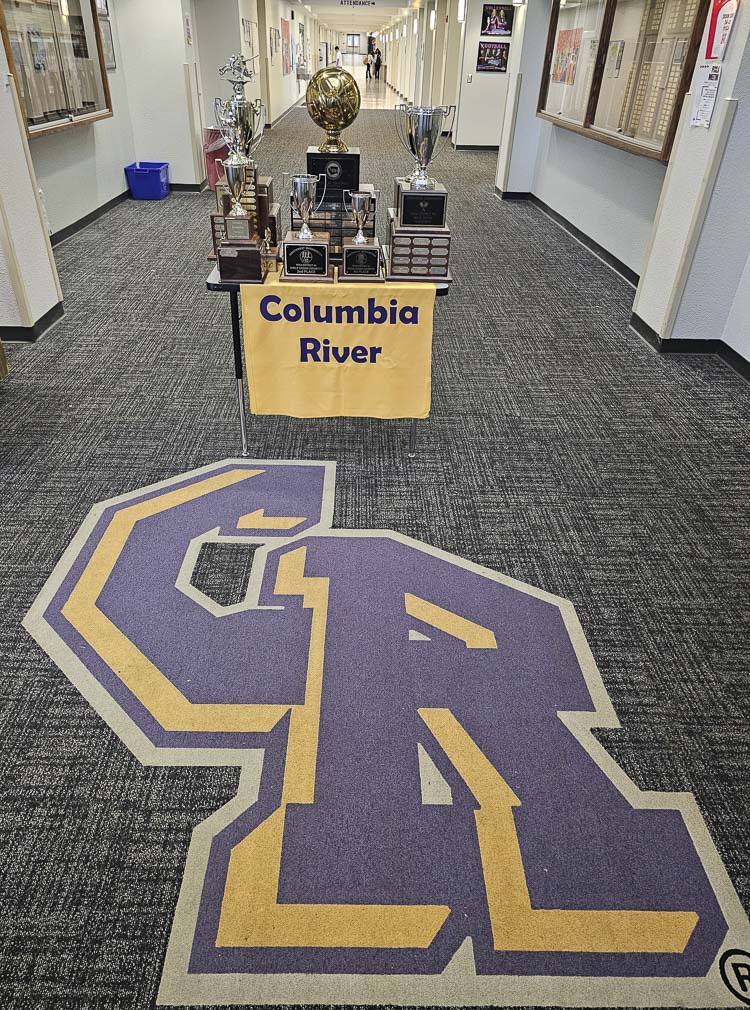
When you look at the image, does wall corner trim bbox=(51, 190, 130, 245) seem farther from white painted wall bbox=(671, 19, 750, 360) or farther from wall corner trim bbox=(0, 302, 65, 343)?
white painted wall bbox=(671, 19, 750, 360)

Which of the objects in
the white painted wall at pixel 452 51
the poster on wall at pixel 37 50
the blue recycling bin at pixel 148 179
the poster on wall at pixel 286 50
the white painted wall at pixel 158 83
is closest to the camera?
the poster on wall at pixel 37 50

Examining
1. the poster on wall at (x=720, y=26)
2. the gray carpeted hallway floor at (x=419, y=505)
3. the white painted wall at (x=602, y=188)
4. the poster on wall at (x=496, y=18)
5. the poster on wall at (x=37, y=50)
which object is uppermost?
the poster on wall at (x=496, y=18)

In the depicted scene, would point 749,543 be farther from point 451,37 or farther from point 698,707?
point 451,37

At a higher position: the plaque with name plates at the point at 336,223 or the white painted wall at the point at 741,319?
the plaque with name plates at the point at 336,223

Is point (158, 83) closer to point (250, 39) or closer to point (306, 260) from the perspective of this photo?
point (250, 39)

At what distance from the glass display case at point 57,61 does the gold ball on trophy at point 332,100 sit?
2672 mm

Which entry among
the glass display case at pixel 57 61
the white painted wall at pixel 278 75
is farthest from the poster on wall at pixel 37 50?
the white painted wall at pixel 278 75

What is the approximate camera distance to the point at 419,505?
2715 millimetres

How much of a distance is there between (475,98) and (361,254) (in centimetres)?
992

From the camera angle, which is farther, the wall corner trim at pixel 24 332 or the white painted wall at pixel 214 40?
the white painted wall at pixel 214 40

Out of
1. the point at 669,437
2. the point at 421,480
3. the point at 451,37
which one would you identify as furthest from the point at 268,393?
the point at 451,37

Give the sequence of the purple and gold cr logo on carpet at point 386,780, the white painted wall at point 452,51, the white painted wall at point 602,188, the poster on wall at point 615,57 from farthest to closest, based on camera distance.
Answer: the white painted wall at point 452,51, the white painted wall at point 602,188, the poster on wall at point 615,57, the purple and gold cr logo on carpet at point 386,780

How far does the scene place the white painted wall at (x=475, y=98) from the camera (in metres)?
10.4

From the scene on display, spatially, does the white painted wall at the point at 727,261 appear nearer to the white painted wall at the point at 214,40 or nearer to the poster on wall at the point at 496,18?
the white painted wall at the point at 214,40
